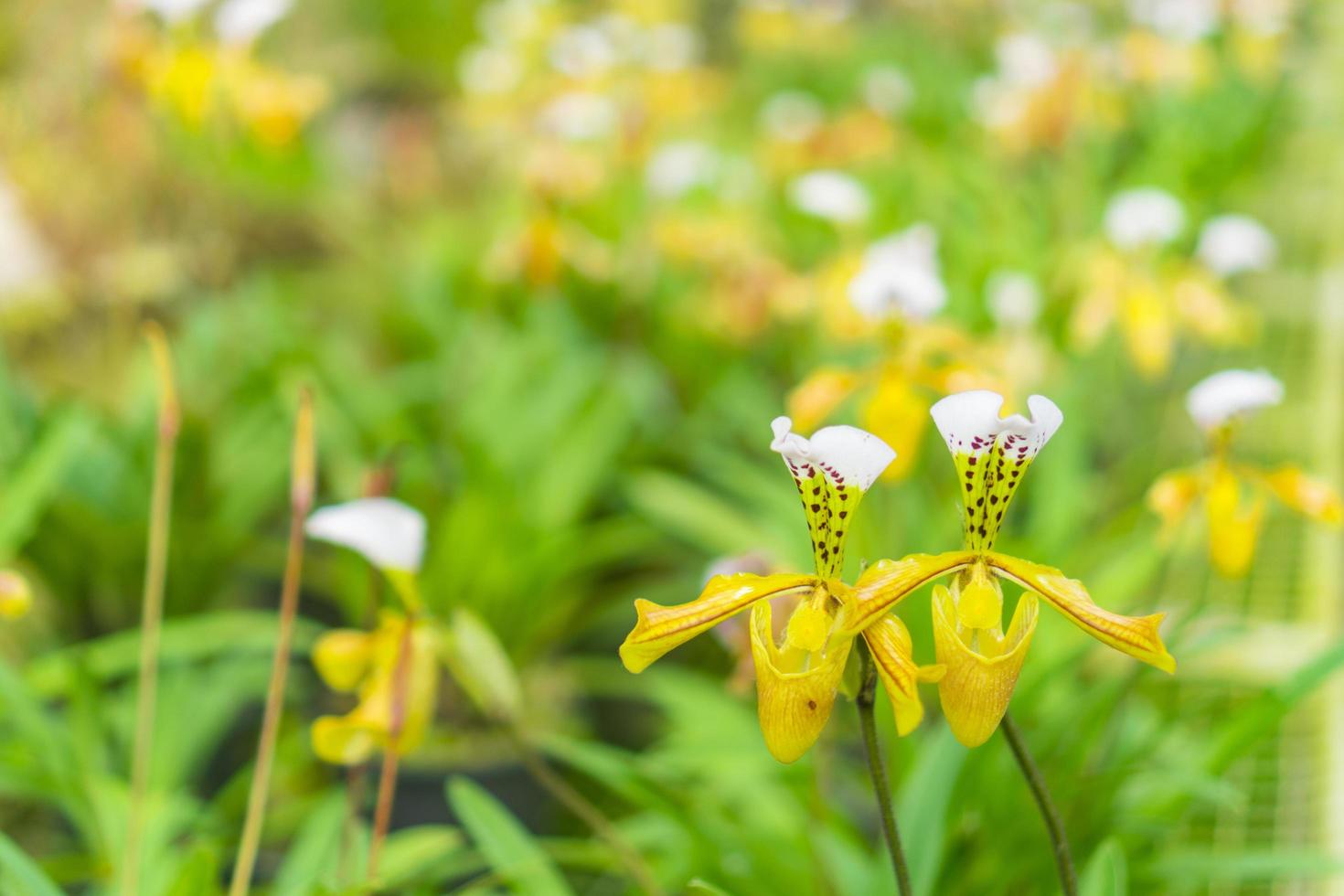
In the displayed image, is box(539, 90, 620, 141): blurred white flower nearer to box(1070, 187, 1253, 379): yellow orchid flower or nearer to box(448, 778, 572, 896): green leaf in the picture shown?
box(1070, 187, 1253, 379): yellow orchid flower

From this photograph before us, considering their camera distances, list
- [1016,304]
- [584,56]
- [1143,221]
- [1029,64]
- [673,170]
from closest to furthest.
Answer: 1. [1143,221]
2. [1016,304]
3. [673,170]
4. [1029,64]
5. [584,56]

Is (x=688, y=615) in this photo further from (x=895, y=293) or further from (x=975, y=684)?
(x=895, y=293)

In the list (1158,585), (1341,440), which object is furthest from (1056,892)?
(1341,440)

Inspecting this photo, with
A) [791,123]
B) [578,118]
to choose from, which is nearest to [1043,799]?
[578,118]

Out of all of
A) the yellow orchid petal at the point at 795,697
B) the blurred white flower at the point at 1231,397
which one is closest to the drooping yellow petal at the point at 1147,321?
the blurred white flower at the point at 1231,397

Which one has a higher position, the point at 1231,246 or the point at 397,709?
the point at 1231,246

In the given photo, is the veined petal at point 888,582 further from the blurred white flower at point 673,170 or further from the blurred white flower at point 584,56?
the blurred white flower at point 584,56
